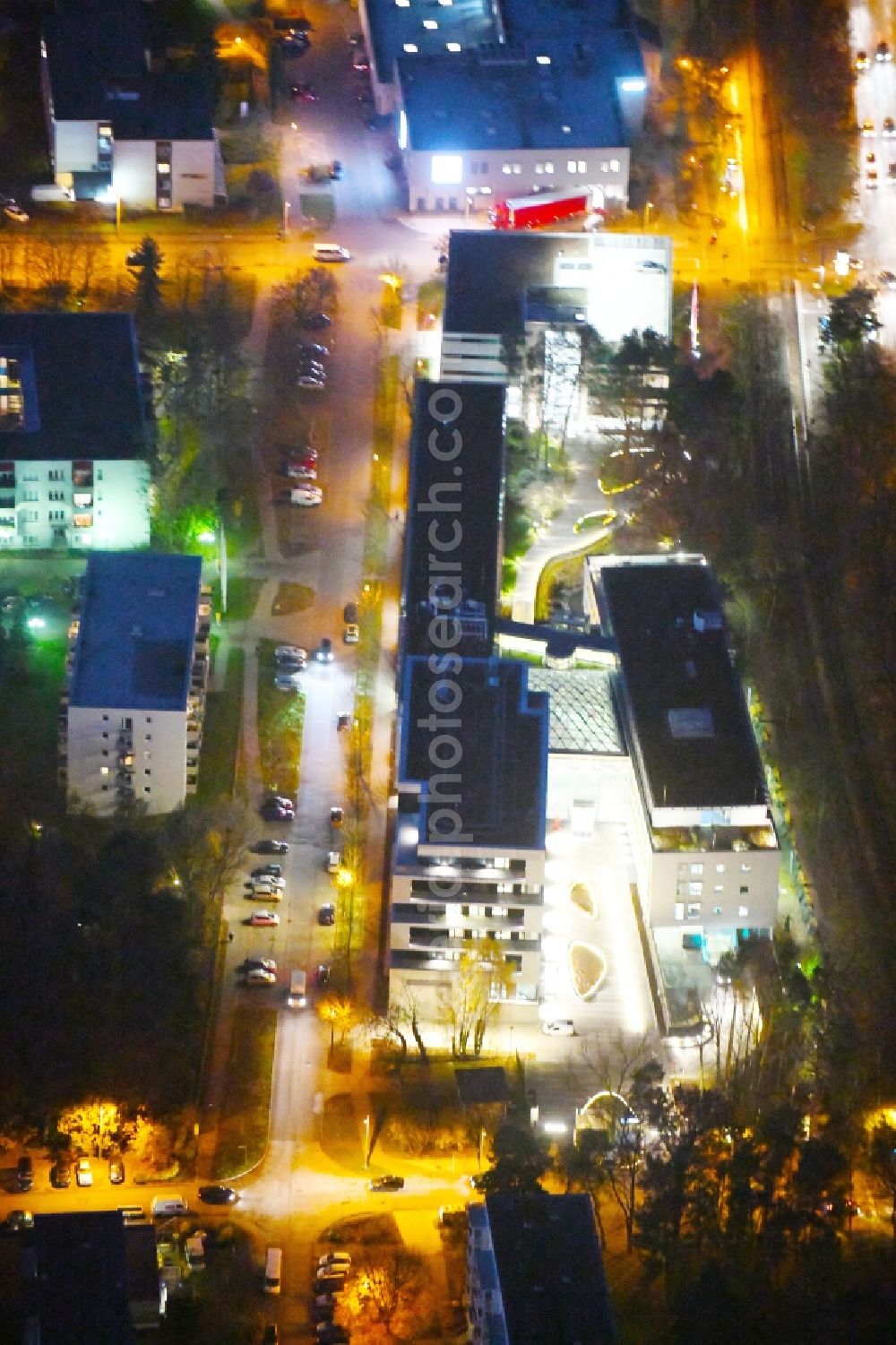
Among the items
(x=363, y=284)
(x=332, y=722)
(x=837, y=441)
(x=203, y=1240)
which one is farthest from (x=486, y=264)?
(x=203, y=1240)

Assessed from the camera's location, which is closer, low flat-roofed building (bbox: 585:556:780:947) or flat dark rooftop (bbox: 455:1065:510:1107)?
flat dark rooftop (bbox: 455:1065:510:1107)

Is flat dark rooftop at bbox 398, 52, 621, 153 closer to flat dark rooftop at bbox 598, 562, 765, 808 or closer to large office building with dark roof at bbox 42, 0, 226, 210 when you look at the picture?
large office building with dark roof at bbox 42, 0, 226, 210

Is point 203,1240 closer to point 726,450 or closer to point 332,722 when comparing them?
point 332,722

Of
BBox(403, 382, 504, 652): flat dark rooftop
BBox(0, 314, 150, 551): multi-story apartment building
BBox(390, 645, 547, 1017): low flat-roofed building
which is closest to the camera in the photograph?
BBox(390, 645, 547, 1017): low flat-roofed building

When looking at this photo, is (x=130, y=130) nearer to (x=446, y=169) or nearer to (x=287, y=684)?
(x=446, y=169)

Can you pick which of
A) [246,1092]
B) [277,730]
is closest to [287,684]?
[277,730]

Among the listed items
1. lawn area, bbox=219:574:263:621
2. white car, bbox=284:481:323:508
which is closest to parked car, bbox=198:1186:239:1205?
lawn area, bbox=219:574:263:621

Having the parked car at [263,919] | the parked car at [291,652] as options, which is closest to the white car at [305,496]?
the parked car at [291,652]
